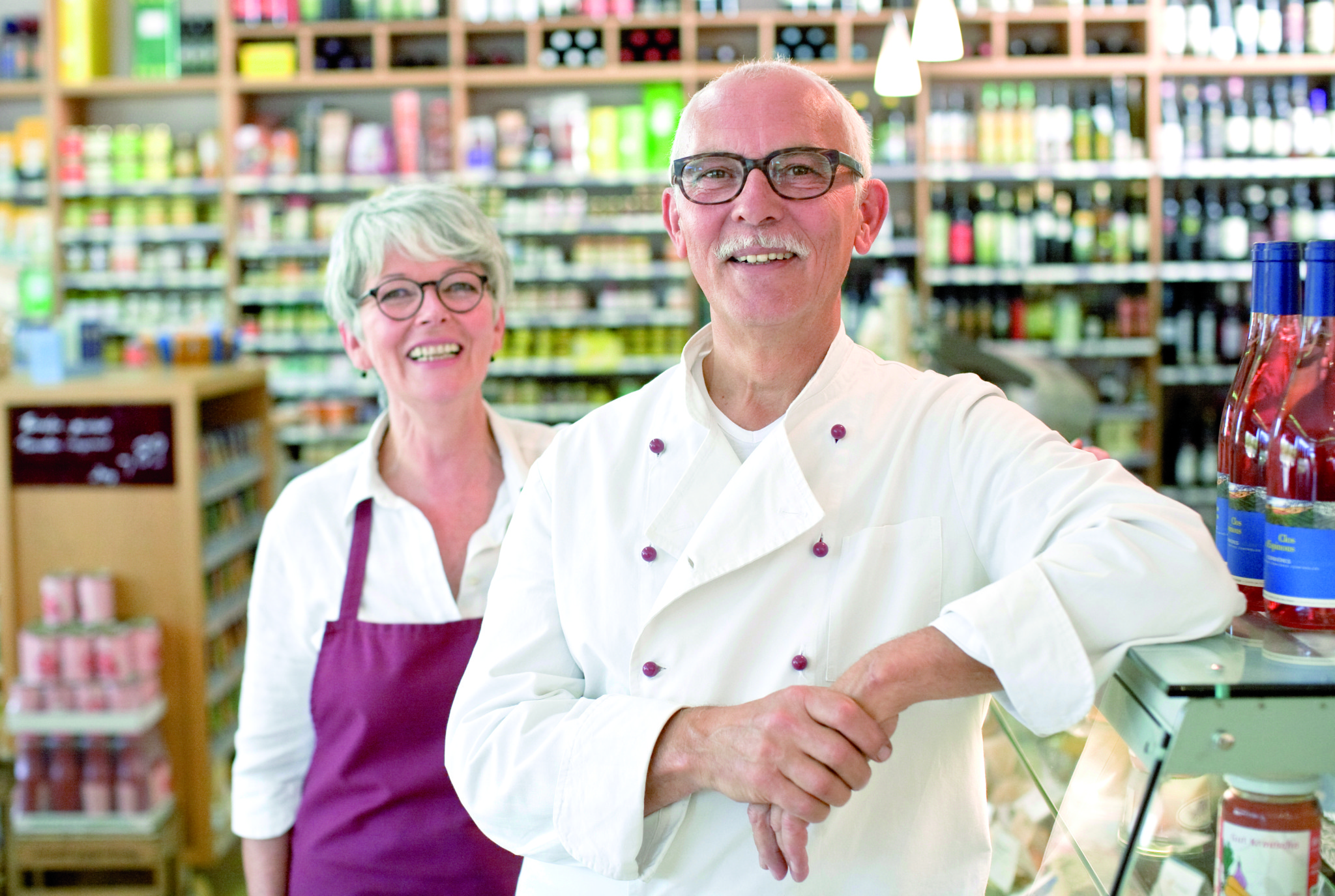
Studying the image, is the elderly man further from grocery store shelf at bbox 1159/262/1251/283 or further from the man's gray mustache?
grocery store shelf at bbox 1159/262/1251/283

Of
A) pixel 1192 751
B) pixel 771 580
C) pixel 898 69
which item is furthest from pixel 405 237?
pixel 898 69

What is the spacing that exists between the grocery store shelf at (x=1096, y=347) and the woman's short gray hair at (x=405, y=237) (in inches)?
190

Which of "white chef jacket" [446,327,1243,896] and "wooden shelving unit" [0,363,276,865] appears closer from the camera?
"white chef jacket" [446,327,1243,896]

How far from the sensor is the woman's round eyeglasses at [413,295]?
194cm

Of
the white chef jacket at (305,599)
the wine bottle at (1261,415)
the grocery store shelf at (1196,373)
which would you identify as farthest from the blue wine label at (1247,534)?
the grocery store shelf at (1196,373)

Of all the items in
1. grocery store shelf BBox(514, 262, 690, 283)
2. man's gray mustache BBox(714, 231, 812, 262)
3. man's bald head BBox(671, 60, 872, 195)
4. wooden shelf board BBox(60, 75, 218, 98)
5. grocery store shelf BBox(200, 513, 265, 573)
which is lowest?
grocery store shelf BBox(200, 513, 265, 573)

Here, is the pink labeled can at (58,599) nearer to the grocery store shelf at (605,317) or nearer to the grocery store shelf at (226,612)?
the grocery store shelf at (226,612)

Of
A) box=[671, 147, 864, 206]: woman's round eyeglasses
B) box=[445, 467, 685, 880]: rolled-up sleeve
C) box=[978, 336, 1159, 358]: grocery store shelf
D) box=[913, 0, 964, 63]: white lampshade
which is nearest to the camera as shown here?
box=[445, 467, 685, 880]: rolled-up sleeve

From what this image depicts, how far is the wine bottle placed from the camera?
3.84ft

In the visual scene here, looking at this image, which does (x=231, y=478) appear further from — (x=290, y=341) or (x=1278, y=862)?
(x=1278, y=862)

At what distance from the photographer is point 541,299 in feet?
21.8

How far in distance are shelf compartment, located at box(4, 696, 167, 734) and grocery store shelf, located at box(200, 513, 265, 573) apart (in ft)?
1.62

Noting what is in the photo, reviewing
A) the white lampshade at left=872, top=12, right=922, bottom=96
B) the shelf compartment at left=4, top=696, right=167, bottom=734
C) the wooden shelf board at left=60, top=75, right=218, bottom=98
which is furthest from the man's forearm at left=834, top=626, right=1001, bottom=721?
the wooden shelf board at left=60, top=75, right=218, bottom=98

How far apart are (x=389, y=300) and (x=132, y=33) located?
6.07 m
